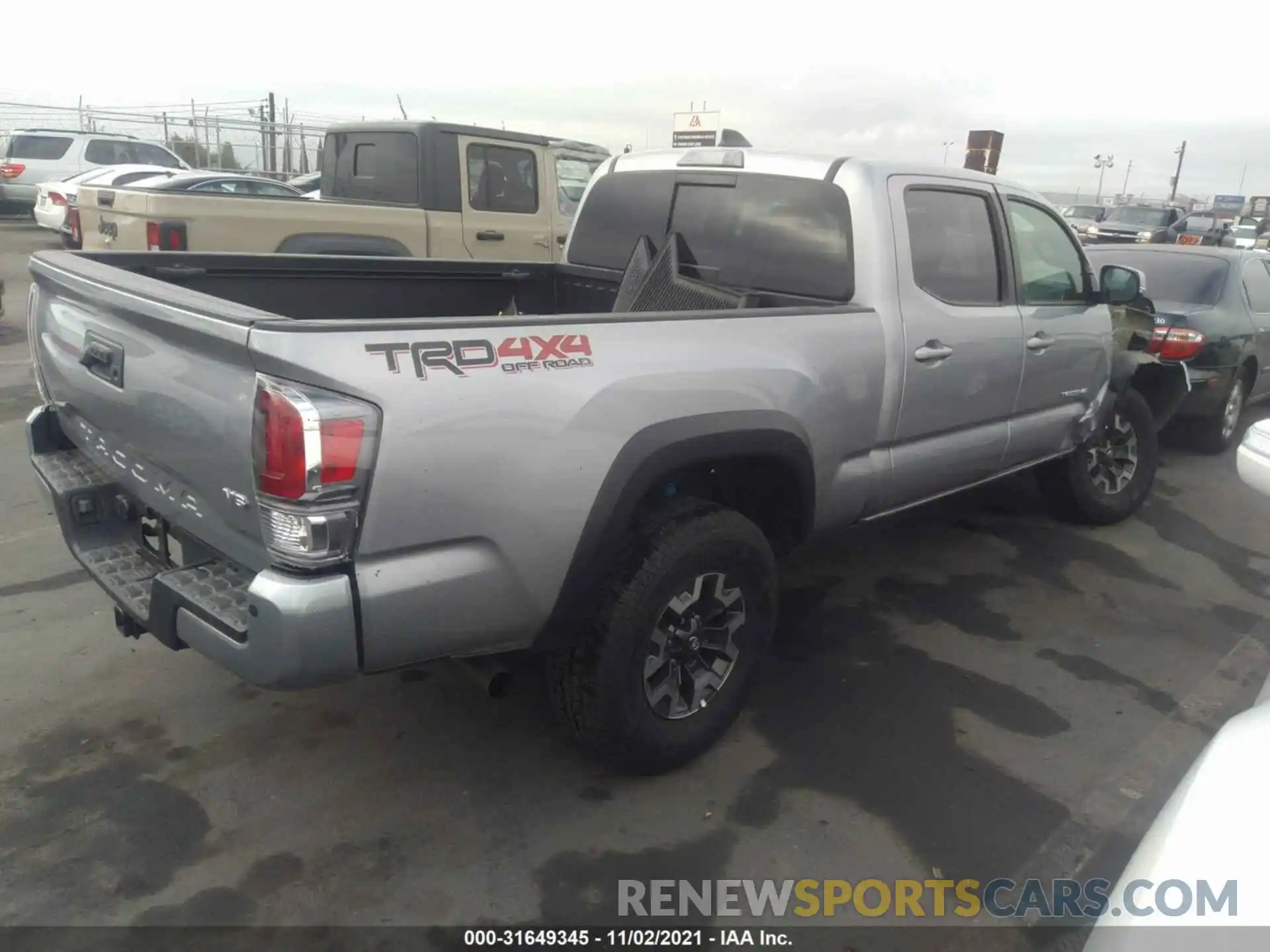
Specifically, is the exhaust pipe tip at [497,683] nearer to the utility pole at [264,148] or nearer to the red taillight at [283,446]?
the red taillight at [283,446]

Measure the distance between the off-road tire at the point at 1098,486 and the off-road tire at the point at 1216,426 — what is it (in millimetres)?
2058

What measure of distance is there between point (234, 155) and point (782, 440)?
1018 inches

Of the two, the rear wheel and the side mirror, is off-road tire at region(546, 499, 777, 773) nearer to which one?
the side mirror

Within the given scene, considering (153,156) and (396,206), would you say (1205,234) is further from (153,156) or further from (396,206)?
(153,156)

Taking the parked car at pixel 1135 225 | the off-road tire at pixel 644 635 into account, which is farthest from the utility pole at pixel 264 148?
the off-road tire at pixel 644 635

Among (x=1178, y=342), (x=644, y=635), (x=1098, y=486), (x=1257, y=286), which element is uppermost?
(x=1257, y=286)

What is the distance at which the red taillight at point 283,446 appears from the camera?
83.0 inches

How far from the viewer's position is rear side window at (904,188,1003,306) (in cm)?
380

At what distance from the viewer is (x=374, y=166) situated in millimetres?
8148

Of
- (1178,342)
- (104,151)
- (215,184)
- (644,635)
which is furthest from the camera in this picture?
(104,151)

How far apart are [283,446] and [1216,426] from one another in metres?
7.54

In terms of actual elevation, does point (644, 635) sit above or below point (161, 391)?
below

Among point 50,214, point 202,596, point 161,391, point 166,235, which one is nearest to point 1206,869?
point 202,596

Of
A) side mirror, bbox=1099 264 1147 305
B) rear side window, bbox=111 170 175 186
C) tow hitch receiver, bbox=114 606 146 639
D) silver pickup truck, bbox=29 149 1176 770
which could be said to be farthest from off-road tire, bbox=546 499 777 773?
rear side window, bbox=111 170 175 186
